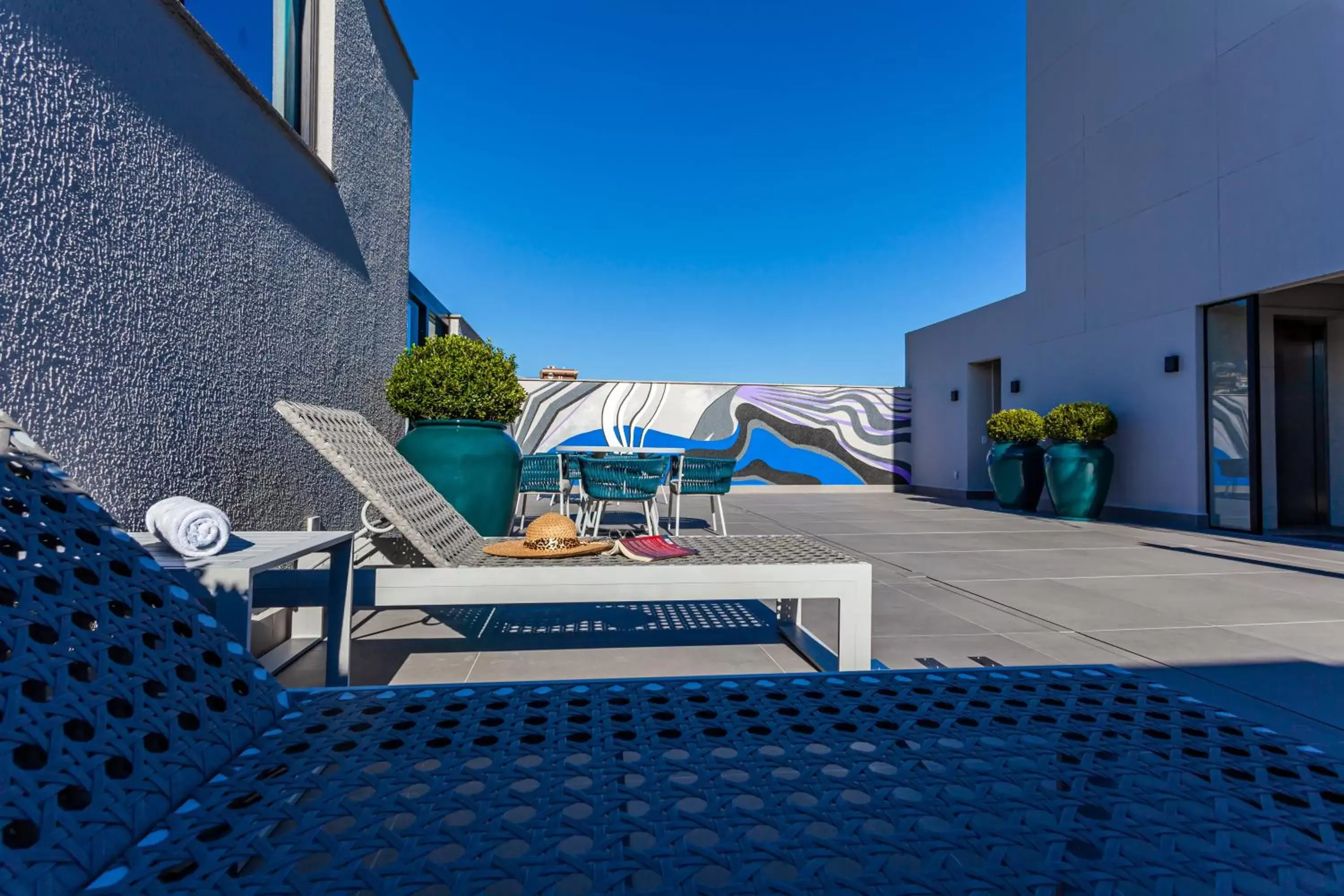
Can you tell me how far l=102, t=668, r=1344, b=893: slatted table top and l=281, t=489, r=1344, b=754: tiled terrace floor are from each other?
103 centimetres

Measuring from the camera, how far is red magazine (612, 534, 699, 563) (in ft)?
6.26

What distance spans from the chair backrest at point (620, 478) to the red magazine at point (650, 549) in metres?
2.03

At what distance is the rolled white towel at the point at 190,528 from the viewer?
123 centimetres

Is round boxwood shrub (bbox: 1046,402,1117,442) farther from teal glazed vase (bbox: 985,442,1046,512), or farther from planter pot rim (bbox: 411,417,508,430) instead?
planter pot rim (bbox: 411,417,508,430)

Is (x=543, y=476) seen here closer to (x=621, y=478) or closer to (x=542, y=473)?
(x=542, y=473)

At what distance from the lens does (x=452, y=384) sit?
3.59 m

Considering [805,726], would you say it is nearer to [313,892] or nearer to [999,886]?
[999,886]

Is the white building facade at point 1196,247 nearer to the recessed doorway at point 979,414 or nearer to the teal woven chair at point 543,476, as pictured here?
the recessed doorway at point 979,414

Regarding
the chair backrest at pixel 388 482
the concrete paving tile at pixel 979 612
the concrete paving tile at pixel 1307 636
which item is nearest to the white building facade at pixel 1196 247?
the concrete paving tile at pixel 1307 636

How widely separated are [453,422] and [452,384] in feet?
0.71

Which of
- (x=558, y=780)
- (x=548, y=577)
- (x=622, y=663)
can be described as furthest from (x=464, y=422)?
(x=558, y=780)

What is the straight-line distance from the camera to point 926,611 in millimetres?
2910

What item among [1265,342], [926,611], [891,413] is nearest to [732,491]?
[891,413]

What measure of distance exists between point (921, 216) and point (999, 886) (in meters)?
17.3
